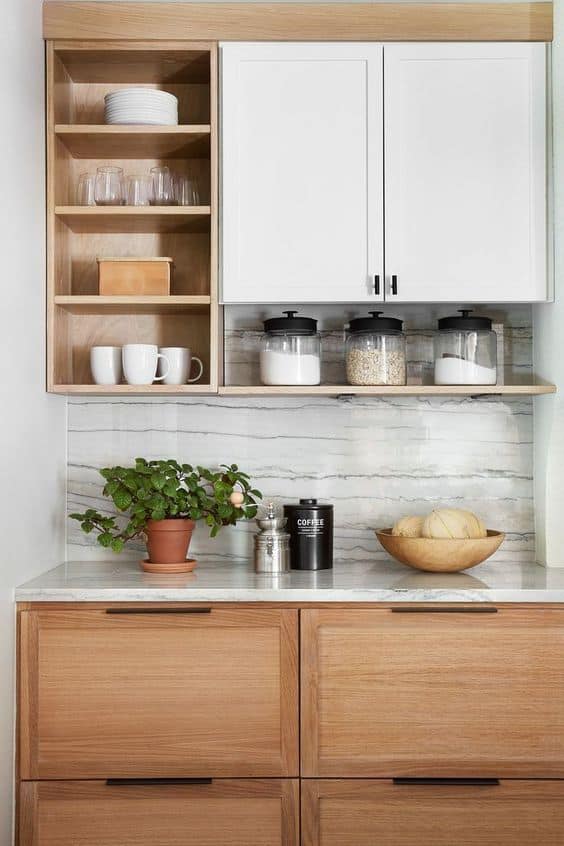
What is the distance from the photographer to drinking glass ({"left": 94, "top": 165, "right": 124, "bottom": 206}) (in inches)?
102

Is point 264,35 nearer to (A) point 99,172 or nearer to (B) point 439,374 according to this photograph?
(A) point 99,172

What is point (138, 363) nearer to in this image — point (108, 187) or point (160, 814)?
point (108, 187)

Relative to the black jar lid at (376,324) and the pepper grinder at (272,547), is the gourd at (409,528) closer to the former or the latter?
the pepper grinder at (272,547)

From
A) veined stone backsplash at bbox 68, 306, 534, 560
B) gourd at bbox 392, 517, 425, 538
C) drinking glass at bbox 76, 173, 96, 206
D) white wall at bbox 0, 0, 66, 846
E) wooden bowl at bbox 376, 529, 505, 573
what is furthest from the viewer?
veined stone backsplash at bbox 68, 306, 534, 560

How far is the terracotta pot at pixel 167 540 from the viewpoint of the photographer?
97.3 inches

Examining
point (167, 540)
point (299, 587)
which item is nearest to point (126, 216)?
point (167, 540)

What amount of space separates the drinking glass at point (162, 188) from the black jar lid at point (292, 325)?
0.46 m

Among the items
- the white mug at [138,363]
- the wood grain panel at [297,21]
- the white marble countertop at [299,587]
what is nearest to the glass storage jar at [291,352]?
the white mug at [138,363]

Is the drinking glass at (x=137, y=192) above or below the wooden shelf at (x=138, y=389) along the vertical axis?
above

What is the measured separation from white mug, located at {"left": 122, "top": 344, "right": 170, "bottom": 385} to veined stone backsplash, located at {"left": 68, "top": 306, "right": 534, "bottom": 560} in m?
0.27

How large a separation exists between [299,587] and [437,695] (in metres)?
0.44

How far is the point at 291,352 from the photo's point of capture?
101 inches

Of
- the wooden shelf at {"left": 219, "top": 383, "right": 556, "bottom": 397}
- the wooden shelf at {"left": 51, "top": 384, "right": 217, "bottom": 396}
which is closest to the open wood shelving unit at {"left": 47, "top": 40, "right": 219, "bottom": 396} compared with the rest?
the wooden shelf at {"left": 51, "top": 384, "right": 217, "bottom": 396}

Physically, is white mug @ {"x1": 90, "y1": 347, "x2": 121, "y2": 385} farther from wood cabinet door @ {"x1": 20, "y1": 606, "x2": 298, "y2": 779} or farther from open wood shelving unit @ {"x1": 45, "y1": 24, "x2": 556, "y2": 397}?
wood cabinet door @ {"x1": 20, "y1": 606, "x2": 298, "y2": 779}
